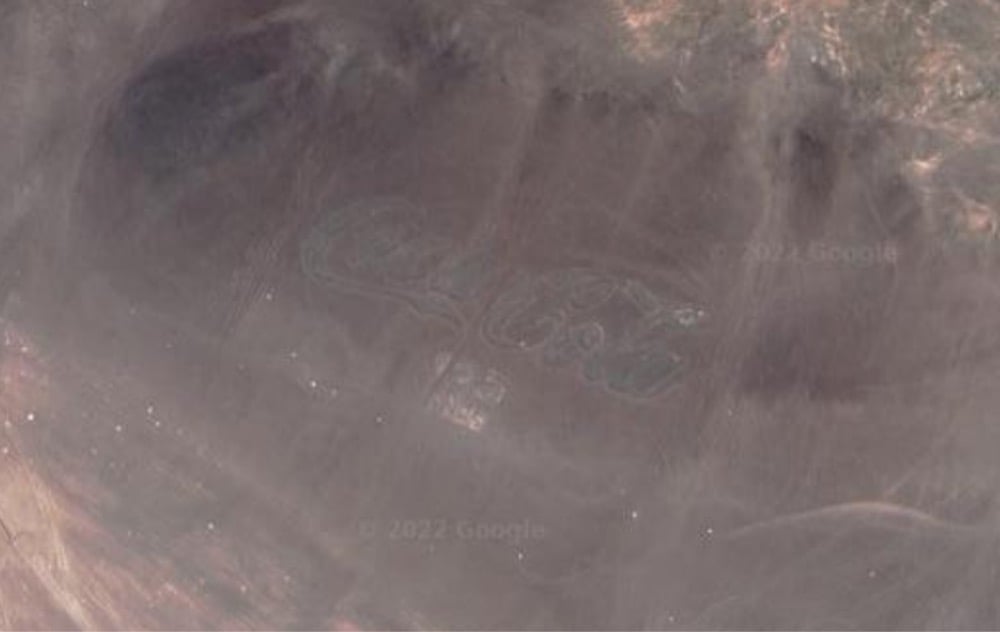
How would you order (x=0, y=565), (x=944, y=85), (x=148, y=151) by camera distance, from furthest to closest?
(x=0, y=565), (x=148, y=151), (x=944, y=85)

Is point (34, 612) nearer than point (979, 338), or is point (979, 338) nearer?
point (979, 338)

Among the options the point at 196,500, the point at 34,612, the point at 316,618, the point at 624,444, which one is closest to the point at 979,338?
the point at 624,444

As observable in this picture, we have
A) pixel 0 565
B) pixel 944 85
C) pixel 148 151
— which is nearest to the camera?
pixel 944 85

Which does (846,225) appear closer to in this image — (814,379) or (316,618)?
(814,379)

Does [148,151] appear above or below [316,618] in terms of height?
above

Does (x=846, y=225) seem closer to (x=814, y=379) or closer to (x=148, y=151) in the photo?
(x=814, y=379)

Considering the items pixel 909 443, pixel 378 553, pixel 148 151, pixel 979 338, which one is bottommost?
pixel 378 553
